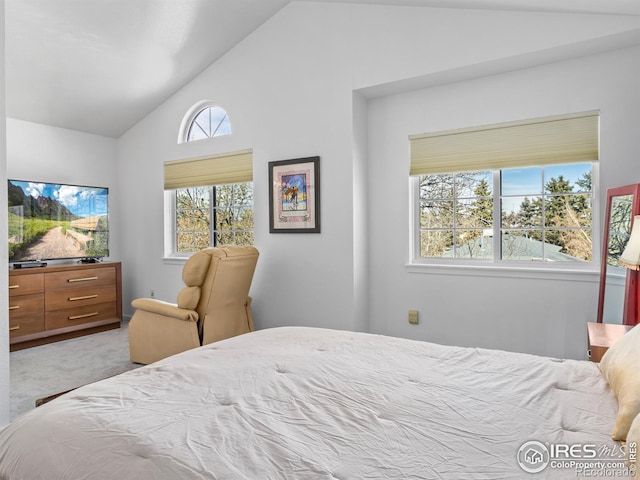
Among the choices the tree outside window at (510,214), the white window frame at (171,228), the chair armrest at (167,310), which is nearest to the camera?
the tree outside window at (510,214)

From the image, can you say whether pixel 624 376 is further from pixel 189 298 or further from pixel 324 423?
pixel 189 298

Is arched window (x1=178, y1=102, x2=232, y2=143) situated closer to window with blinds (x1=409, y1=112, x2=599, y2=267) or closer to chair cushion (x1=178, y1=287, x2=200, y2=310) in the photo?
chair cushion (x1=178, y1=287, x2=200, y2=310)

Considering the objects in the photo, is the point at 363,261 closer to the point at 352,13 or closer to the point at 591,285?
the point at 591,285

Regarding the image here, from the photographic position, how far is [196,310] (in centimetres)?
332

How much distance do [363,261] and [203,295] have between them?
1.41 meters

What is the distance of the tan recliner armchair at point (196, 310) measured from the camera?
3230mm

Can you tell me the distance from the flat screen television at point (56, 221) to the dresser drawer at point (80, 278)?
29 cm

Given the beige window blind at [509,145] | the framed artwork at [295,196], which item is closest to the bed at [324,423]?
the beige window blind at [509,145]

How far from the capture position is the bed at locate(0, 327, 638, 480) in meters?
0.88

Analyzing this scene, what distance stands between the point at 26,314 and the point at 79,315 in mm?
515

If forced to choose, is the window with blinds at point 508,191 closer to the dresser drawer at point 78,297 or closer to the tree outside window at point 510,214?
the tree outside window at point 510,214

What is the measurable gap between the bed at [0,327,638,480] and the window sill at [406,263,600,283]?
1.80 meters

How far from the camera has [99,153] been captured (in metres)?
5.25

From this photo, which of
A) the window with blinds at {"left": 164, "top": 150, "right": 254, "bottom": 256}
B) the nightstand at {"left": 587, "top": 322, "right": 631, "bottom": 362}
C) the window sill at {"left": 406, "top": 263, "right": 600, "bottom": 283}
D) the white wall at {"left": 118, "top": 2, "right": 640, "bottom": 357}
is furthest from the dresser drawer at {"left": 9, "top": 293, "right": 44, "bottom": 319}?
the nightstand at {"left": 587, "top": 322, "right": 631, "bottom": 362}
